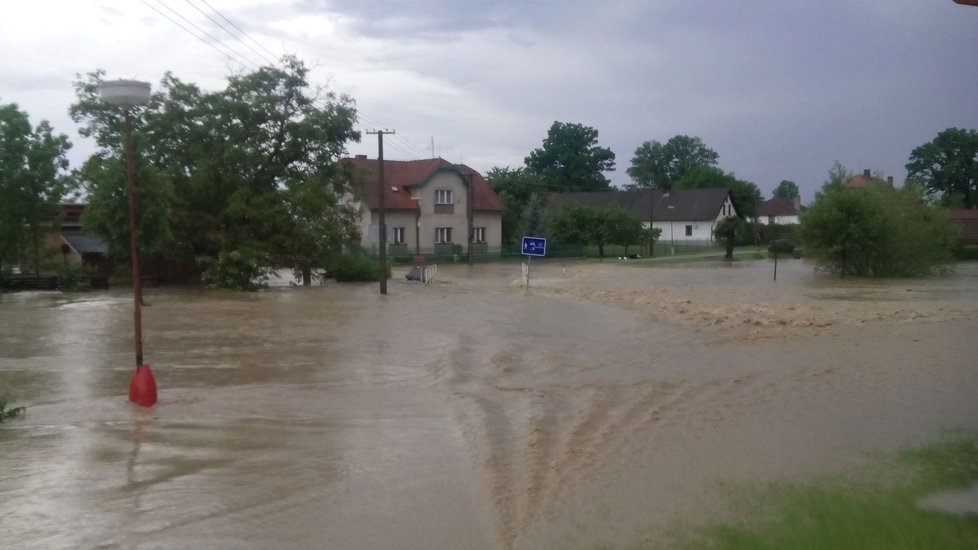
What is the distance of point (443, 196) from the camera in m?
65.9

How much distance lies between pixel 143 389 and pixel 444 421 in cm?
431

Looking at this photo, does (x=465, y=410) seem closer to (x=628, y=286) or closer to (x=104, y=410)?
(x=104, y=410)

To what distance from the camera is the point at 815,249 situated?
44844mm

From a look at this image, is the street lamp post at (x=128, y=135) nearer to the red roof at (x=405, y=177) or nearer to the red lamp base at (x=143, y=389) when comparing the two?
the red lamp base at (x=143, y=389)

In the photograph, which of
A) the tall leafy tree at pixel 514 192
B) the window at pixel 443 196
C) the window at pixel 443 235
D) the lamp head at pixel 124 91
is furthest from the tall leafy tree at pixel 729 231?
the lamp head at pixel 124 91

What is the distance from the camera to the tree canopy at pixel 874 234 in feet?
142

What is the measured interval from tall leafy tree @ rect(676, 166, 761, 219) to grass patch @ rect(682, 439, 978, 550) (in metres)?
88.8

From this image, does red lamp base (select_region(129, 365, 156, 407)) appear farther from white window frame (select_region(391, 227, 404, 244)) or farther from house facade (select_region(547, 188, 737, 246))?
house facade (select_region(547, 188, 737, 246))

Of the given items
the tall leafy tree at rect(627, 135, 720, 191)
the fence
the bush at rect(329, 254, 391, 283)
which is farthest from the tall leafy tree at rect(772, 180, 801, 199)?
the bush at rect(329, 254, 391, 283)

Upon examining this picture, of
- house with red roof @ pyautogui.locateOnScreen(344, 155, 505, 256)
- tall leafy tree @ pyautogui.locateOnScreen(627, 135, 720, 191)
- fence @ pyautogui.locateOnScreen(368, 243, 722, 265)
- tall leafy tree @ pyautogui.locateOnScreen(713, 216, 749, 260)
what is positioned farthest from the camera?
tall leafy tree @ pyautogui.locateOnScreen(627, 135, 720, 191)

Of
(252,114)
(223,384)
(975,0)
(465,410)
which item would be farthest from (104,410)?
(252,114)

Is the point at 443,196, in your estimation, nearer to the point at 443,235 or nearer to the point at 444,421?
the point at 443,235

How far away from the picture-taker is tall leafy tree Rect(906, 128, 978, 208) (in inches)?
3369

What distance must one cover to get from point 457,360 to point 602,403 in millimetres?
5200
